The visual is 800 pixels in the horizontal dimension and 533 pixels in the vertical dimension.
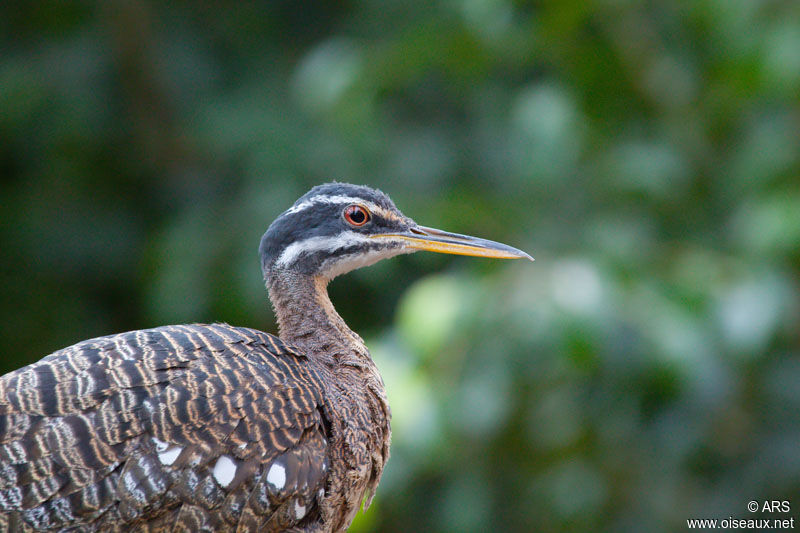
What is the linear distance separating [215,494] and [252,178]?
4400 mm

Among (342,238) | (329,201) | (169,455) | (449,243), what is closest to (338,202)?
(329,201)

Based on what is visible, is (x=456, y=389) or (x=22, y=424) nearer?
(x=22, y=424)

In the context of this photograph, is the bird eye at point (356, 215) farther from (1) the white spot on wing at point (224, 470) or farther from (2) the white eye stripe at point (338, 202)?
(1) the white spot on wing at point (224, 470)

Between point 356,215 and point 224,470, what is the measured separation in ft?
4.00

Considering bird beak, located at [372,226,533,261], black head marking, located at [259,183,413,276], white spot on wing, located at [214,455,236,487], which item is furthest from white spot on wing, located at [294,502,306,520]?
bird beak, located at [372,226,533,261]

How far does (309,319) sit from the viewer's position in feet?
12.7

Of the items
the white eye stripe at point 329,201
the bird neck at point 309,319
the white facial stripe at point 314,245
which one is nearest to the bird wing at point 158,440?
the bird neck at point 309,319

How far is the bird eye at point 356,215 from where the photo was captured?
390 cm

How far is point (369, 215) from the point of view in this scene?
12.9 ft

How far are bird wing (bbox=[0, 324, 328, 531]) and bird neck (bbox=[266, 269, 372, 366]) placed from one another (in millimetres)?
488

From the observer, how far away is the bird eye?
390 centimetres

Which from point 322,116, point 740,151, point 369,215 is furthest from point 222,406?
point 740,151

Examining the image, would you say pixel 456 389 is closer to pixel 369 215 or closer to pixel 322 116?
pixel 369 215

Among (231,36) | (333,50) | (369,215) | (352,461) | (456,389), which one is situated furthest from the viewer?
(231,36)
